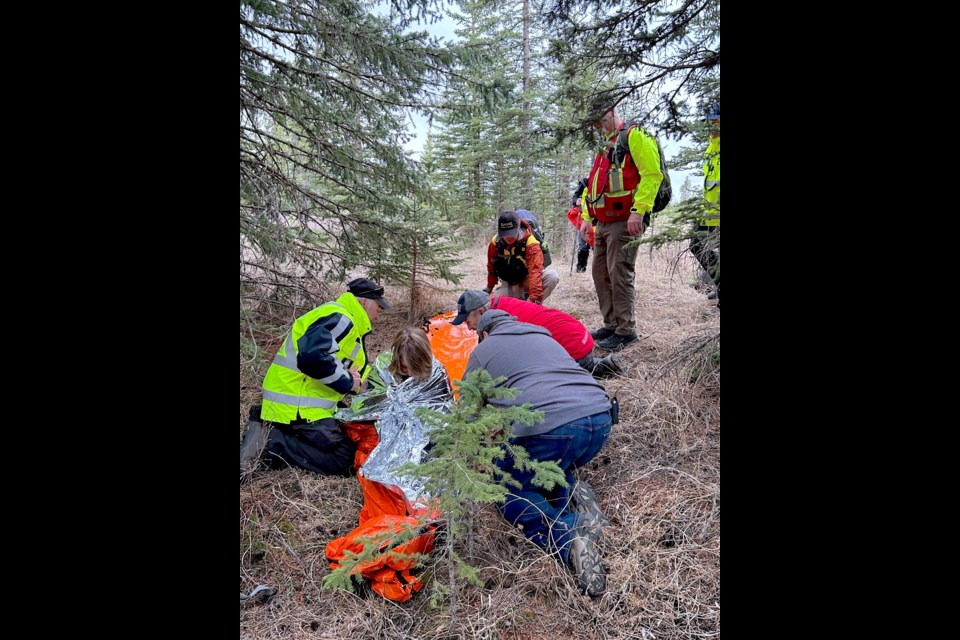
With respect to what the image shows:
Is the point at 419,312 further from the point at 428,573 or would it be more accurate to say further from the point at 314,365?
the point at 428,573

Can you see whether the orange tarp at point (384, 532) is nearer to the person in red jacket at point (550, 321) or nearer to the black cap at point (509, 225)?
the person in red jacket at point (550, 321)

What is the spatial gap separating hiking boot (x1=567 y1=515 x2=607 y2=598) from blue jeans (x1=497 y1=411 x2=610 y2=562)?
54 mm

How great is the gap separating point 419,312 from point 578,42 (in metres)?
4.36

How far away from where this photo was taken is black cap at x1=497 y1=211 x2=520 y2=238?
6344mm

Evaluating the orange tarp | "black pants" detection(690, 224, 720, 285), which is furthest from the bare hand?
the orange tarp

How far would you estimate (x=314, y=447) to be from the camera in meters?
3.90

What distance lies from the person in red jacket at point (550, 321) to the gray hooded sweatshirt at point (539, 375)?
1.19 m

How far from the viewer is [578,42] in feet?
13.5

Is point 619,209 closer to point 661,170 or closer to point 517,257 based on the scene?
point 661,170

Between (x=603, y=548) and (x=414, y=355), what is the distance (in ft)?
6.02

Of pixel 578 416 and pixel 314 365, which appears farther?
pixel 314 365

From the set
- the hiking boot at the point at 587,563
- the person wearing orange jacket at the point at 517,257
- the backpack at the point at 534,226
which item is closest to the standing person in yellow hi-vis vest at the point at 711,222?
the hiking boot at the point at 587,563

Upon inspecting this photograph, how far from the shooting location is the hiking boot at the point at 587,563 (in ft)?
8.32
